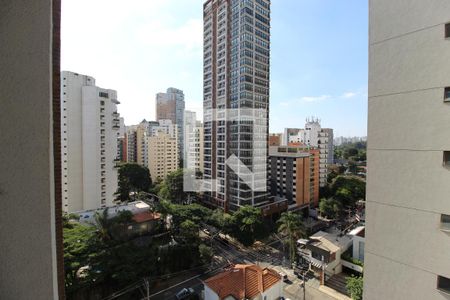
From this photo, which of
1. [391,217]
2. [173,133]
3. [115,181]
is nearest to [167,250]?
[115,181]

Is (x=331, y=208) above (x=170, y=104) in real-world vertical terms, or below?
below

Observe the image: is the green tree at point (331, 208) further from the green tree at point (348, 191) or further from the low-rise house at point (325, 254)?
the low-rise house at point (325, 254)

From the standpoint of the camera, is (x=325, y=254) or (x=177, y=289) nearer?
(x=177, y=289)

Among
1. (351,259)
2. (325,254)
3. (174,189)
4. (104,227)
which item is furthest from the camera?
(174,189)

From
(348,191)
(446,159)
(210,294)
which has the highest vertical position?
(446,159)

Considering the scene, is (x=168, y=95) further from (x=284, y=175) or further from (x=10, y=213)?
(x=10, y=213)

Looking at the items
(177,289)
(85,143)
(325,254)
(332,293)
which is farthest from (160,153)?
(332,293)

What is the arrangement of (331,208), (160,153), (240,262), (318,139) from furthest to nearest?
(160,153) < (318,139) < (331,208) < (240,262)

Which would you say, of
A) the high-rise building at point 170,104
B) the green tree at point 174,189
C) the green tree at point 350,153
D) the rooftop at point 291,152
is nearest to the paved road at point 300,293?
the rooftop at point 291,152

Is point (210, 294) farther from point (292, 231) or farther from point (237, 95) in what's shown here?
point (237, 95)
